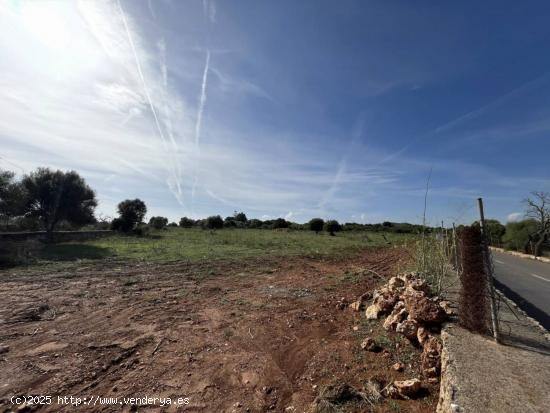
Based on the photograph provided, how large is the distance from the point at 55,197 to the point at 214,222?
2082 centimetres

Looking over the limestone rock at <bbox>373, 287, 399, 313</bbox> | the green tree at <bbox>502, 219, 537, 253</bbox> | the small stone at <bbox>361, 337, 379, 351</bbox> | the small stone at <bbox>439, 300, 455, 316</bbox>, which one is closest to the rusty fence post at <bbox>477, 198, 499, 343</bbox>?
the small stone at <bbox>439, 300, 455, 316</bbox>

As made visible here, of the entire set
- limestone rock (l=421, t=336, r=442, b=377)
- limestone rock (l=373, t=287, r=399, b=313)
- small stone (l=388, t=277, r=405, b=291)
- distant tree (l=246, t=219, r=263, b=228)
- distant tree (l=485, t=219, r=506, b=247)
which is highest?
distant tree (l=246, t=219, r=263, b=228)

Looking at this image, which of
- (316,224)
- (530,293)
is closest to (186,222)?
(316,224)

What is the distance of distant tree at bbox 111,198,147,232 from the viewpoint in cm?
3459

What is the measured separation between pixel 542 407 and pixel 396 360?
1.63 m

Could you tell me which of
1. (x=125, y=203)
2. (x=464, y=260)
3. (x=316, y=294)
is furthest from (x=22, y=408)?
(x=125, y=203)

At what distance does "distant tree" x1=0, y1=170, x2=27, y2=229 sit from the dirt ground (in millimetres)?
15453

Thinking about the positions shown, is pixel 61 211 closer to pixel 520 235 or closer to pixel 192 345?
pixel 192 345

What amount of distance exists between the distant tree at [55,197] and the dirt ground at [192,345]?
759 inches

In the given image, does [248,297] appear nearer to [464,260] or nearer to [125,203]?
[464,260]

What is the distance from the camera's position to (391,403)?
3.10m

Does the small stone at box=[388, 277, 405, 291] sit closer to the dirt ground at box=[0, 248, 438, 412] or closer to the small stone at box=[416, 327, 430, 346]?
the dirt ground at box=[0, 248, 438, 412]

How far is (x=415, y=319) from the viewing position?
14.2ft

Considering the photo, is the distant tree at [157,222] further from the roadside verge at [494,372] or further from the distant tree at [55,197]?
the roadside verge at [494,372]
